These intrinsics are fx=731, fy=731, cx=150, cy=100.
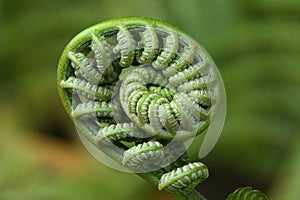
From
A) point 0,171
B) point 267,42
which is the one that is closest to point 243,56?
point 267,42

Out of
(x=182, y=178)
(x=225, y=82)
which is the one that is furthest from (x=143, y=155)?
(x=225, y=82)

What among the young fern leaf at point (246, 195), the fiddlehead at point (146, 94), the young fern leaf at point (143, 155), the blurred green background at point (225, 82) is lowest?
the blurred green background at point (225, 82)

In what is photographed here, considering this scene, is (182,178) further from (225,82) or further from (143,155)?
(225,82)

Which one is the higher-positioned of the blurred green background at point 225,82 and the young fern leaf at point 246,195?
the young fern leaf at point 246,195

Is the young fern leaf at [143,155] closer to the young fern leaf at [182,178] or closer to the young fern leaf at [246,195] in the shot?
the young fern leaf at [182,178]

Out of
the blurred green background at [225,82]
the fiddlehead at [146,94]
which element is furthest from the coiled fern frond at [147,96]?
the blurred green background at [225,82]
